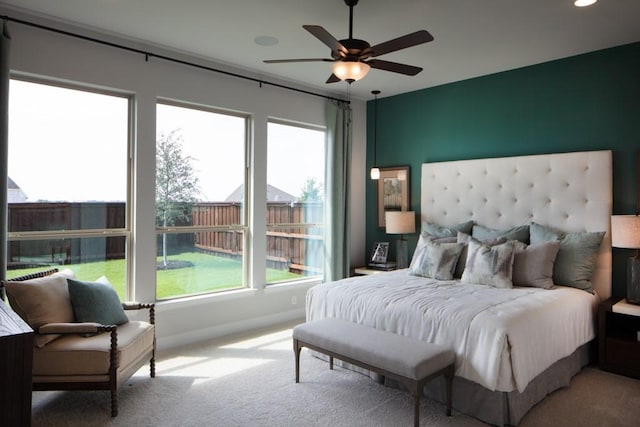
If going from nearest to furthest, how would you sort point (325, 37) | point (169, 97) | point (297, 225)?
point (325, 37) → point (169, 97) → point (297, 225)

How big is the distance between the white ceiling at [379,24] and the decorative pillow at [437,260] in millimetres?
1925

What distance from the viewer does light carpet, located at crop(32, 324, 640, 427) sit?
2771 mm

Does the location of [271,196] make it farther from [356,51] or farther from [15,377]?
[15,377]

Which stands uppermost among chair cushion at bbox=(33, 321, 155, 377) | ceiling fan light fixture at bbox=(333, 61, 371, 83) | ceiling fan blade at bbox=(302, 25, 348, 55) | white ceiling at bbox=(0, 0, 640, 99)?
white ceiling at bbox=(0, 0, 640, 99)

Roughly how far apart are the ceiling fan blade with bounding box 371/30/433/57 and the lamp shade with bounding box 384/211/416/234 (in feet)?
8.97

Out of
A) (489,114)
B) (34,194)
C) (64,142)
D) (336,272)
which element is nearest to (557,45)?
(489,114)

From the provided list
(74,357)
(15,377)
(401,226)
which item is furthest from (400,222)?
(15,377)

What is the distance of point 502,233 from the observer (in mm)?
4391

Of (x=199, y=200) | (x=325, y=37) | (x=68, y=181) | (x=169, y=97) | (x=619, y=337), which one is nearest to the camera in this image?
(x=325, y=37)

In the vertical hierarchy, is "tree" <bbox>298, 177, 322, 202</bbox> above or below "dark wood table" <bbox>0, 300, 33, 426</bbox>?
above

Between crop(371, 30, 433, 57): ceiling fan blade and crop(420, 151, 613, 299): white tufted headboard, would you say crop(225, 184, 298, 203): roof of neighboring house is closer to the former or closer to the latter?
crop(420, 151, 613, 299): white tufted headboard

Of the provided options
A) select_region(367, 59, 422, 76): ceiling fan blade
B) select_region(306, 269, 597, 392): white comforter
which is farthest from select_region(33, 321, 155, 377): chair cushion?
select_region(367, 59, 422, 76): ceiling fan blade

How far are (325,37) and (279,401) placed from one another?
99.7 inches

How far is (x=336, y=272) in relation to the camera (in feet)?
18.1
